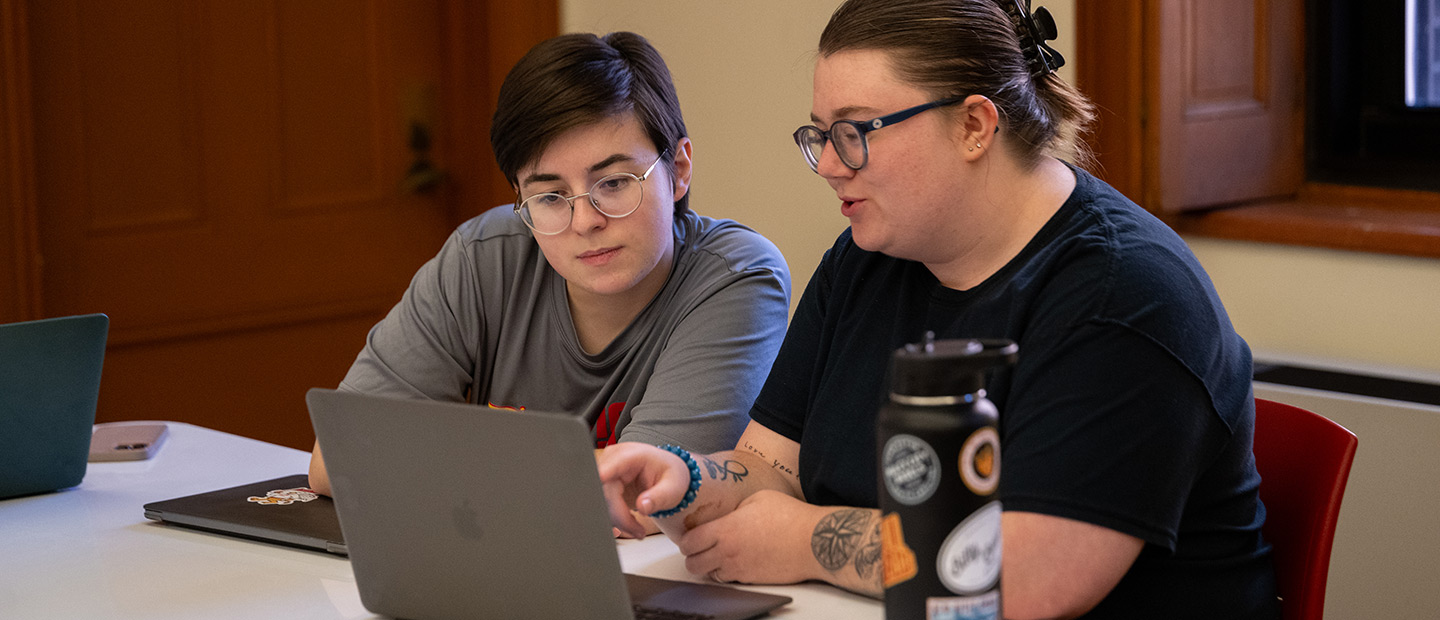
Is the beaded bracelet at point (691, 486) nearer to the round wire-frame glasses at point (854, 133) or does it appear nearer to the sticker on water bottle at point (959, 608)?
the round wire-frame glasses at point (854, 133)

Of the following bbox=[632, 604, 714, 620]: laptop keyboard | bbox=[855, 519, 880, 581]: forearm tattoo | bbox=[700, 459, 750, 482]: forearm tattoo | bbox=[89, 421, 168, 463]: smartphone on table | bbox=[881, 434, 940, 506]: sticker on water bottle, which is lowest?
bbox=[632, 604, 714, 620]: laptop keyboard

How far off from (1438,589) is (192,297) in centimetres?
250

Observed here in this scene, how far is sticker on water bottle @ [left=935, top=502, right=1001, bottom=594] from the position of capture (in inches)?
30.9

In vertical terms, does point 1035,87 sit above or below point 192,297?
above

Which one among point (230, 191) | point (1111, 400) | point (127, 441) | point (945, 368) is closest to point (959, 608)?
point (945, 368)

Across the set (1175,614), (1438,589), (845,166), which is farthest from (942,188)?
(1438,589)

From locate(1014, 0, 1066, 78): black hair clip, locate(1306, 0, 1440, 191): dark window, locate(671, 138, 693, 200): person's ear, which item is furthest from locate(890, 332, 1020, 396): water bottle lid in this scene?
locate(1306, 0, 1440, 191): dark window

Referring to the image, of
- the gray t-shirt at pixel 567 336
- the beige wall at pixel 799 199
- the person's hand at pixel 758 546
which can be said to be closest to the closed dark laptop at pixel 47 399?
the gray t-shirt at pixel 567 336

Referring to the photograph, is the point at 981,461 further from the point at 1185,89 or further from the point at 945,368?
the point at 1185,89

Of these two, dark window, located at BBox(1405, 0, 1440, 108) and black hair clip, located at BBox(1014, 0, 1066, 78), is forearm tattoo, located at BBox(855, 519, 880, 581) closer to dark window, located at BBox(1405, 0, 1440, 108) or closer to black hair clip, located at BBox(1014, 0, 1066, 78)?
black hair clip, located at BBox(1014, 0, 1066, 78)

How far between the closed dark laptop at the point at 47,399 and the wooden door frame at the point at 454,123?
1297mm

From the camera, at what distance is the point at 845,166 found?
1320mm

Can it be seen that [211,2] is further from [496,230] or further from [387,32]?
[496,230]

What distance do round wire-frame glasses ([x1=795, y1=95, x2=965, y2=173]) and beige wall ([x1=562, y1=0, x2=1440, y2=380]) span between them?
3.84 feet
